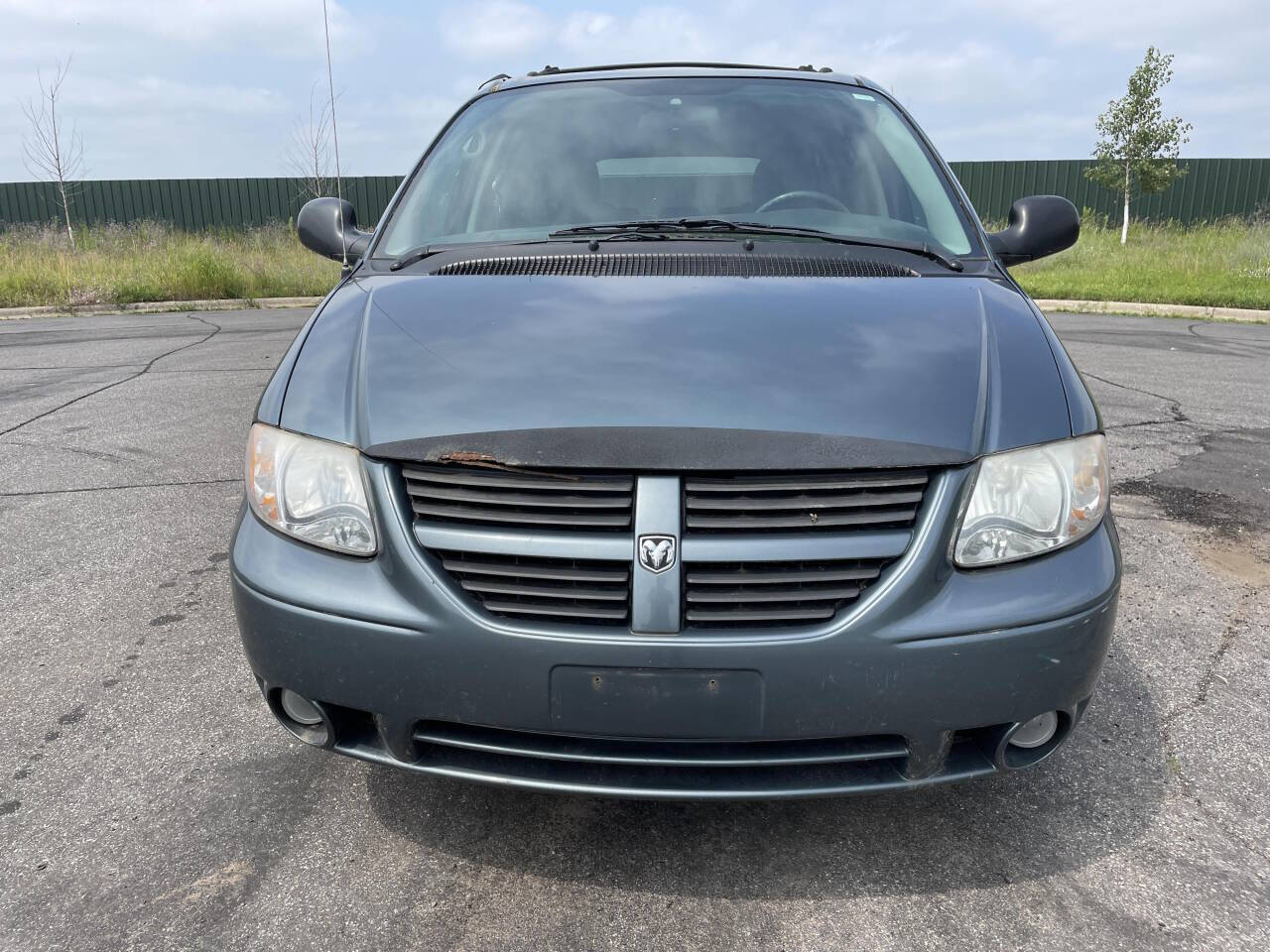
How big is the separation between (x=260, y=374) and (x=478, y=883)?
693cm

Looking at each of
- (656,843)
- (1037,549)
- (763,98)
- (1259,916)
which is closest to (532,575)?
(656,843)

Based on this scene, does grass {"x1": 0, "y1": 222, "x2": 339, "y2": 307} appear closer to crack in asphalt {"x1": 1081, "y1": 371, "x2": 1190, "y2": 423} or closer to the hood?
crack in asphalt {"x1": 1081, "y1": 371, "x2": 1190, "y2": 423}

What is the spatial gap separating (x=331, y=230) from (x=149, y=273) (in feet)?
→ 49.4

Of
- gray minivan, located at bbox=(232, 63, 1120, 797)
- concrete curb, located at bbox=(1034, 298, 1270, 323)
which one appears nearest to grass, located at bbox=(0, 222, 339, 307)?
Result: concrete curb, located at bbox=(1034, 298, 1270, 323)

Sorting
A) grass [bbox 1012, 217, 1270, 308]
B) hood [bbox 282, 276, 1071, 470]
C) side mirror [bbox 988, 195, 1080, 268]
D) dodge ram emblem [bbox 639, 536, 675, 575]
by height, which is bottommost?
grass [bbox 1012, 217, 1270, 308]

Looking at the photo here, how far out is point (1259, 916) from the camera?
179 cm

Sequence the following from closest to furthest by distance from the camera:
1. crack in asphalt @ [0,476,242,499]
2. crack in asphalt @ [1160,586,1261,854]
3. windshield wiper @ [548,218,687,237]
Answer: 1. crack in asphalt @ [1160,586,1261,854]
2. windshield wiper @ [548,218,687,237]
3. crack in asphalt @ [0,476,242,499]

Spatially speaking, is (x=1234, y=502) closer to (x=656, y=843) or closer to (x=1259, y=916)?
(x=1259, y=916)

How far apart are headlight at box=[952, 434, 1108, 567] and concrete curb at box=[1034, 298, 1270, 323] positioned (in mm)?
11351

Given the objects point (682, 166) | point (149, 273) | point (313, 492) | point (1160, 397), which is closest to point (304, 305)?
point (149, 273)

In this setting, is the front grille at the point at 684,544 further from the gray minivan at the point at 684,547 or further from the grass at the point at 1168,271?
the grass at the point at 1168,271

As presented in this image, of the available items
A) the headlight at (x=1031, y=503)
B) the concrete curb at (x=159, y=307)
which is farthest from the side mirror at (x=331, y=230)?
the concrete curb at (x=159, y=307)

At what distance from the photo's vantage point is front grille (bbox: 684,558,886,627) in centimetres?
165

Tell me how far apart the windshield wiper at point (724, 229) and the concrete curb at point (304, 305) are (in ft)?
35.0
